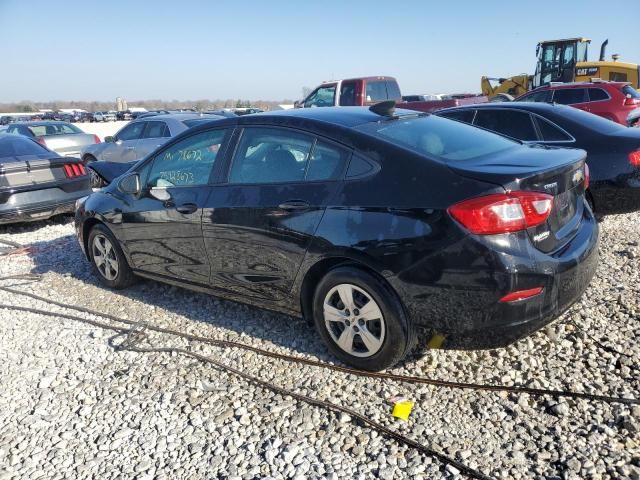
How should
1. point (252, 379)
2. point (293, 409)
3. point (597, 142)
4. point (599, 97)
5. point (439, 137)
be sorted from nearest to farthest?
point (293, 409) → point (252, 379) → point (439, 137) → point (597, 142) → point (599, 97)

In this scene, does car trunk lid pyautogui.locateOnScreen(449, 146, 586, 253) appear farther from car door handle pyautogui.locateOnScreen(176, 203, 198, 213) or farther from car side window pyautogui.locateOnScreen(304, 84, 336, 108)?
car side window pyautogui.locateOnScreen(304, 84, 336, 108)

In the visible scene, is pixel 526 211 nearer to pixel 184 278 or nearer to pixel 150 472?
pixel 150 472

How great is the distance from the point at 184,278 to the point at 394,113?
6.98ft

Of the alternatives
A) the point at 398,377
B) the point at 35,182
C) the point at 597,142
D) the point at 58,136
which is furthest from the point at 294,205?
the point at 58,136

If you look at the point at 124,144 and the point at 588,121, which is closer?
the point at 588,121

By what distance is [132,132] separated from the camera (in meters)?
11.9

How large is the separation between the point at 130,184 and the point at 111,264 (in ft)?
3.08

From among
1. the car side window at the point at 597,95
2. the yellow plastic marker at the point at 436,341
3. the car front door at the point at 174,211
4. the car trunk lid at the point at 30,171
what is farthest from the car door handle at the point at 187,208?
the car side window at the point at 597,95

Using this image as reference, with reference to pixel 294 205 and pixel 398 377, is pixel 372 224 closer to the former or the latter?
pixel 294 205

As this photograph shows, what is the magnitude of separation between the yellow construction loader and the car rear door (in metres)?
12.8

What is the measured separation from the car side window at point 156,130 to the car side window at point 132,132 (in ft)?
0.68

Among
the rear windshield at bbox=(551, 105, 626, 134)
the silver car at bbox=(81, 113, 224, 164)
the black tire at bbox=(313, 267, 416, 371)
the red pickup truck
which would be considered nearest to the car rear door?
the silver car at bbox=(81, 113, 224, 164)

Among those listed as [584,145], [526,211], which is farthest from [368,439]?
[584,145]

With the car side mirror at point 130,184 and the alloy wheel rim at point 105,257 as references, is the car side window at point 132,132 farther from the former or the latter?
the car side mirror at point 130,184
